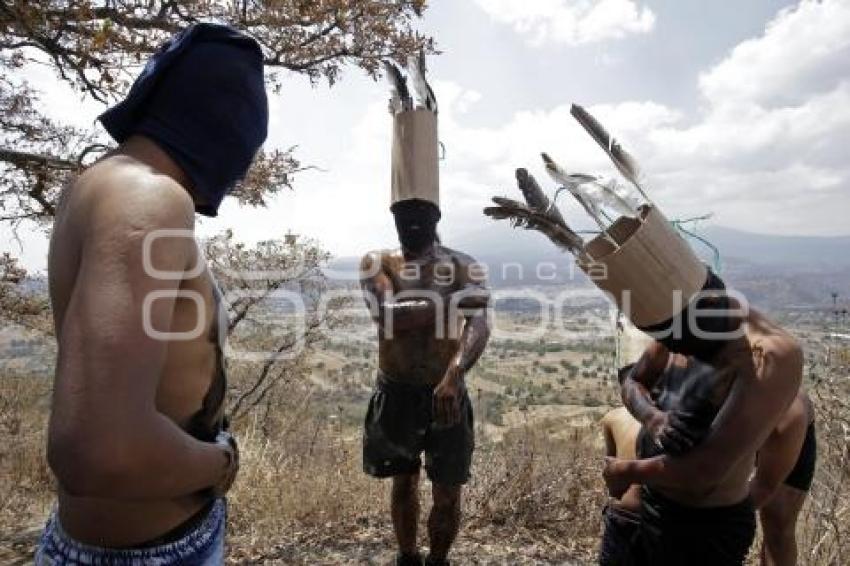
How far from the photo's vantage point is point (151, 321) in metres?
0.96

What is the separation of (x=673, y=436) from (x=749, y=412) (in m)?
0.23

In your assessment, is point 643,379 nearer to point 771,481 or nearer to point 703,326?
point 703,326

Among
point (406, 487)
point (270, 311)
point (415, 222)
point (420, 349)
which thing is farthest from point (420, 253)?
point (270, 311)

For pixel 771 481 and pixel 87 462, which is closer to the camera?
pixel 87 462

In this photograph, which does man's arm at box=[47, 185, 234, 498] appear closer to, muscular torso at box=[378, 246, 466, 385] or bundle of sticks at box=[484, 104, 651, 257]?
bundle of sticks at box=[484, 104, 651, 257]

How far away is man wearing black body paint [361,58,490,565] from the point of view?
3.41 m

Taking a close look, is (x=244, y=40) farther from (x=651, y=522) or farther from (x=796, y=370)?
(x=651, y=522)

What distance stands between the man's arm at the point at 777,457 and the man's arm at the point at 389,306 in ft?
5.80

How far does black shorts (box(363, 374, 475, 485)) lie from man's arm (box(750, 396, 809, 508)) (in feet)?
4.69

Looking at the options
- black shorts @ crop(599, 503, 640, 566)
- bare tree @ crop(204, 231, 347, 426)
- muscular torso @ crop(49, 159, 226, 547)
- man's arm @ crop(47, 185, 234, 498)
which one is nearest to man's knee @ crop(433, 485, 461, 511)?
black shorts @ crop(599, 503, 640, 566)

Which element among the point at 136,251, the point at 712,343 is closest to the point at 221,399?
the point at 136,251

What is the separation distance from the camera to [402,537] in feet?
11.5

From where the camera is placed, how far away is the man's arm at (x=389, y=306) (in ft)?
11.5

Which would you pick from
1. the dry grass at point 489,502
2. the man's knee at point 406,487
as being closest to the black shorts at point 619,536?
the man's knee at point 406,487
